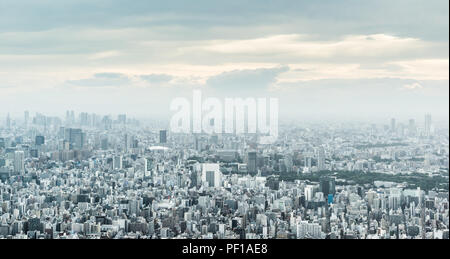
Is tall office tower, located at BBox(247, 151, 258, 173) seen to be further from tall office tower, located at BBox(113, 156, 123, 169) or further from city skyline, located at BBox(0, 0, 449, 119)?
tall office tower, located at BBox(113, 156, 123, 169)

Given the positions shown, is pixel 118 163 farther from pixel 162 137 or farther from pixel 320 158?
pixel 320 158

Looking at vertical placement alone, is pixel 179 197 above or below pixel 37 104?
below

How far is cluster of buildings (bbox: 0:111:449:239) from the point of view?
2779mm

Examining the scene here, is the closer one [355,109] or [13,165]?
[13,165]

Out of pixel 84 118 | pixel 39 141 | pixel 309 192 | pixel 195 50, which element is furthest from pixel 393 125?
pixel 39 141

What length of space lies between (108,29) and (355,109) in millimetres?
1599

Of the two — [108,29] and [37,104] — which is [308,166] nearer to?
[108,29]

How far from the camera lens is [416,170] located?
324 centimetres

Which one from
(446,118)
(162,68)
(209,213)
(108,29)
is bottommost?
(209,213)

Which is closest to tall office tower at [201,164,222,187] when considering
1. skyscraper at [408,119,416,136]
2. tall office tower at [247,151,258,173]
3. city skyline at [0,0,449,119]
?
tall office tower at [247,151,258,173]

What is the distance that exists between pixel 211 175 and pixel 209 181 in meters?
0.04

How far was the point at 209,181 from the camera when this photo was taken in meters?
3.07

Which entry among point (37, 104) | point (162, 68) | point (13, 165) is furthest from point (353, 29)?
point (13, 165)

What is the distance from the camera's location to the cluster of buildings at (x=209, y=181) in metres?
2.78
